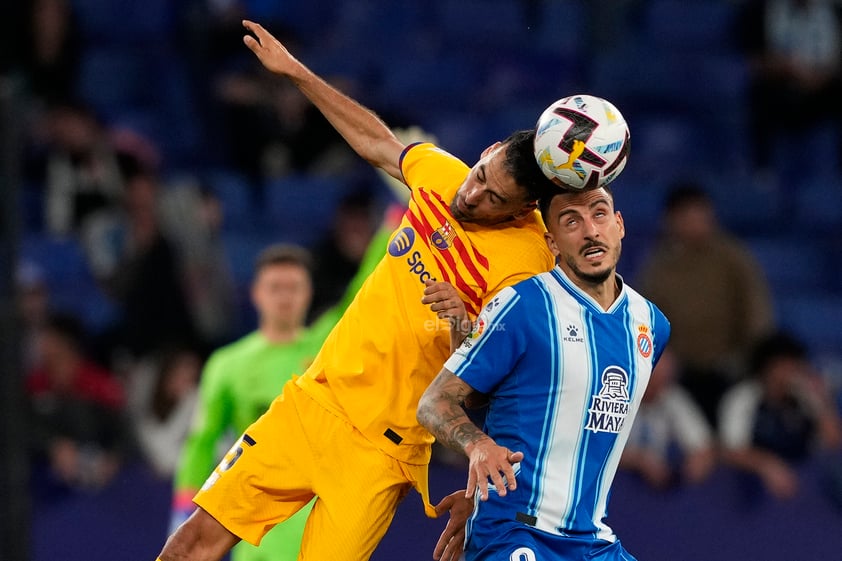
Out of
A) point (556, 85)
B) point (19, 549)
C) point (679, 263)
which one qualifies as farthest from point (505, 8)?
point (19, 549)

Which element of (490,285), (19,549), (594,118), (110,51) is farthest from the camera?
(110,51)

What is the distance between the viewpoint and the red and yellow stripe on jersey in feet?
16.2

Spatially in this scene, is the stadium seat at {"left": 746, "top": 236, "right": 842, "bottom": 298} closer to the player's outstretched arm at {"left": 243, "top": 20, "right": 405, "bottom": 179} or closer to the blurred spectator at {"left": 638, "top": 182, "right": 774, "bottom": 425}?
the blurred spectator at {"left": 638, "top": 182, "right": 774, "bottom": 425}

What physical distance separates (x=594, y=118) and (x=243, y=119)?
7186 millimetres

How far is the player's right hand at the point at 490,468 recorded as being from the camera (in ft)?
13.3

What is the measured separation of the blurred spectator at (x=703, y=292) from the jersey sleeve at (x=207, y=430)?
3523 mm

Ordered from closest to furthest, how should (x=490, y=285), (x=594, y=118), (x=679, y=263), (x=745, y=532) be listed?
(x=594, y=118), (x=490, y=285), (x=745, y=532), (x=679, y=263)

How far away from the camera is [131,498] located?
7.65m

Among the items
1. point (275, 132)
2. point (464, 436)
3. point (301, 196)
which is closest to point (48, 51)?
point (275, 132)

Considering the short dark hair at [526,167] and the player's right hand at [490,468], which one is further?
the short dark hair at [526,167]

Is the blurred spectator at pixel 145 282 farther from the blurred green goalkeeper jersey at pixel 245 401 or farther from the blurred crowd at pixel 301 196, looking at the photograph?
the blurred green goalkeeper jersey at pixel 245 401

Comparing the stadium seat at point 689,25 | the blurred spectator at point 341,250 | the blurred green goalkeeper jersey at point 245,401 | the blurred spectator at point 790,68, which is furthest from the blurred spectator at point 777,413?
the stadium seat at point 689,25

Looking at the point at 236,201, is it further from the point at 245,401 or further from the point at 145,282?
the point at 245,401

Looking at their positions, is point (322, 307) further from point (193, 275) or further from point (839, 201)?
point (839, 201)
